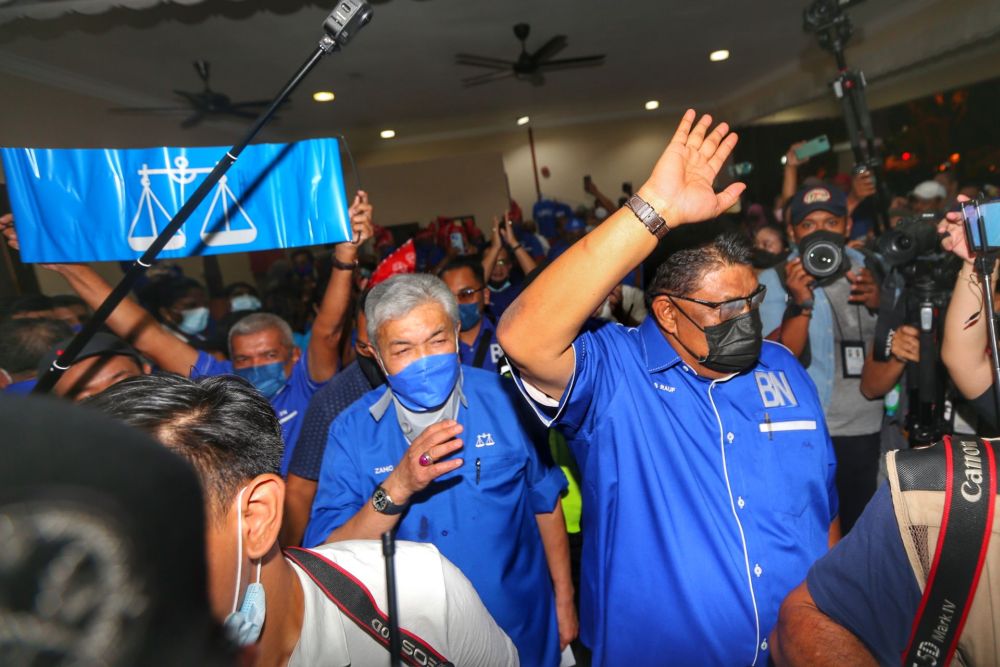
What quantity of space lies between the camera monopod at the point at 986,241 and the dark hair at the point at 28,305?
3.92 m

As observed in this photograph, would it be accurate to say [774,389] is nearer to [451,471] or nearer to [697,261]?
[697,261]

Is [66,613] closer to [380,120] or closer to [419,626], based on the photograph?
[419,626]

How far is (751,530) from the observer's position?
1.44 m

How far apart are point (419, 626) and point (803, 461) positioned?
3.64 feet

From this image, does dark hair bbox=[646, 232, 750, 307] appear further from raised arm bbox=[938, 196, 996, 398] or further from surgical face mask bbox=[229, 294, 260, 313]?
surgical face mask bbox=[229, 294, 260, 313]


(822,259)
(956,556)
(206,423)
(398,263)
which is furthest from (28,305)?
(822,259)

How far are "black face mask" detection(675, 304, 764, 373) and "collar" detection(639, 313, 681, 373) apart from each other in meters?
0.09

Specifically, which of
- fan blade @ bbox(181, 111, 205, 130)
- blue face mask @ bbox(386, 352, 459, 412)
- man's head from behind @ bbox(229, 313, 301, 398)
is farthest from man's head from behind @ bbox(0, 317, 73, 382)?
fan blade @ bbox(181, 111, 205, 130)

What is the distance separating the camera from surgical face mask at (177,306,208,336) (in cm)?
409

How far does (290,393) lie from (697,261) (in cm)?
195

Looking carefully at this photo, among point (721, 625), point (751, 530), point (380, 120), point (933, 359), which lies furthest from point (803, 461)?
point (380, 120)

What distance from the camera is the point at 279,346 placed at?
2.62 m

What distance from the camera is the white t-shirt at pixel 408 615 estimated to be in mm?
1103

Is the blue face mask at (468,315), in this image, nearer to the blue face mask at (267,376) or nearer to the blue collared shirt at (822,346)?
the blue face mask at (267,376)
